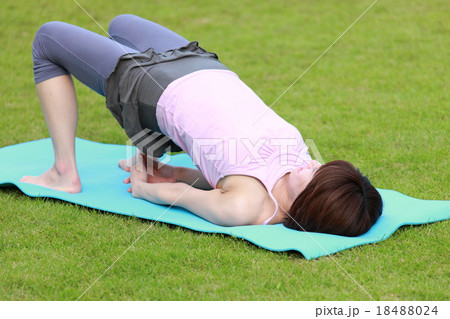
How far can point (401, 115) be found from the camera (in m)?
4.90

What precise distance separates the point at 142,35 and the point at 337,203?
64.0 inches

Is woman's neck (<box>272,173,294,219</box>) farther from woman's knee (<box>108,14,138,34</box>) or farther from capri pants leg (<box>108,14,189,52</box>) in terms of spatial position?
woman's knee (<box>108,14,138,34</box>)

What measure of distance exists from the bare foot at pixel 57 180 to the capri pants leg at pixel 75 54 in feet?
1.71

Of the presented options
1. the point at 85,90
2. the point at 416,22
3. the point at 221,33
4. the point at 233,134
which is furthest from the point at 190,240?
the point at 416,22

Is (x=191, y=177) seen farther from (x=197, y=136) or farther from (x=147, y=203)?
(x=197, y=136)

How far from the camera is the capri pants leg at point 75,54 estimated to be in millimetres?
3293

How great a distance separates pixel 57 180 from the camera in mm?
3572

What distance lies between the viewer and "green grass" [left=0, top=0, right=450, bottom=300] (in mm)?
2570

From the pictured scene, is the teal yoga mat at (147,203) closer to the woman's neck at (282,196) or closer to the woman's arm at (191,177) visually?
the woman's neck at (282,196)

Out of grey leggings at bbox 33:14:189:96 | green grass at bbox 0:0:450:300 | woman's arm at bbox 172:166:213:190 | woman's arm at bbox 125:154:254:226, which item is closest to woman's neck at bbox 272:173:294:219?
Answer: woman's arm at bbox 125:154:254:226

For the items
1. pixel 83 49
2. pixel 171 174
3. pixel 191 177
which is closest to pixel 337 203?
pixel 191 177

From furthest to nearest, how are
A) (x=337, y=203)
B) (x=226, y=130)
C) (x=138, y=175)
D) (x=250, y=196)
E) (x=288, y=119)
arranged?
(x=288, y=119) < (x=138, y=175) < (x=226, y=130) < (x=250, y=196) < (x=337, y=203)
